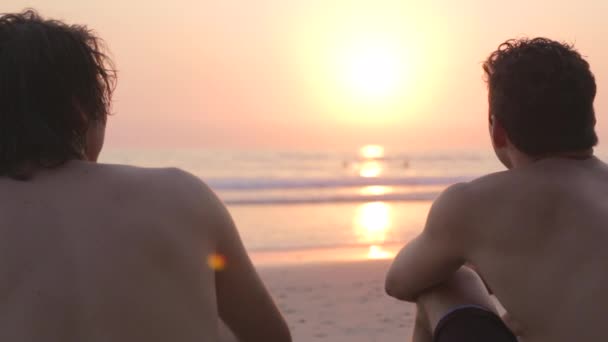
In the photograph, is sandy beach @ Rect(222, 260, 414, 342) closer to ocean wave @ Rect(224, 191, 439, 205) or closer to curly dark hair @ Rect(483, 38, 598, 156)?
curly dark hair @ Rect(483, 38, 598, 156)

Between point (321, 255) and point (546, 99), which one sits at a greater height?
point (546, 99)

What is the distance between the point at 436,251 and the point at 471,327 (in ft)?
0.90

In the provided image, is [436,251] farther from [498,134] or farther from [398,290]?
[498,134]

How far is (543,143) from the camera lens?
207 centimetres

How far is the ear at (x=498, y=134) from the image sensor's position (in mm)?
2148

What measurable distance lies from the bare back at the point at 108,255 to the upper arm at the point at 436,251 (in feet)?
2.69

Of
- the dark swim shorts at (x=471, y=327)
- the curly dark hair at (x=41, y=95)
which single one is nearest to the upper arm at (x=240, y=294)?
the curly dark hair at (x=41, y=95)

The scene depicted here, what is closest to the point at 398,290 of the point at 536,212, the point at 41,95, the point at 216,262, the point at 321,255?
the point at 536,212

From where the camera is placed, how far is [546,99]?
79.1 inches

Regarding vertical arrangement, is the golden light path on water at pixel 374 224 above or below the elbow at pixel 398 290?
below

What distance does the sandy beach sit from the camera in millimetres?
5145

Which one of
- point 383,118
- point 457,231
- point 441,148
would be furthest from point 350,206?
Result: point 383,118

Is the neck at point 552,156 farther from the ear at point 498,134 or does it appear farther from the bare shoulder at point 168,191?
the bare shoulder at point 168,191

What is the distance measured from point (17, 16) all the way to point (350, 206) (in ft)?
46.2
